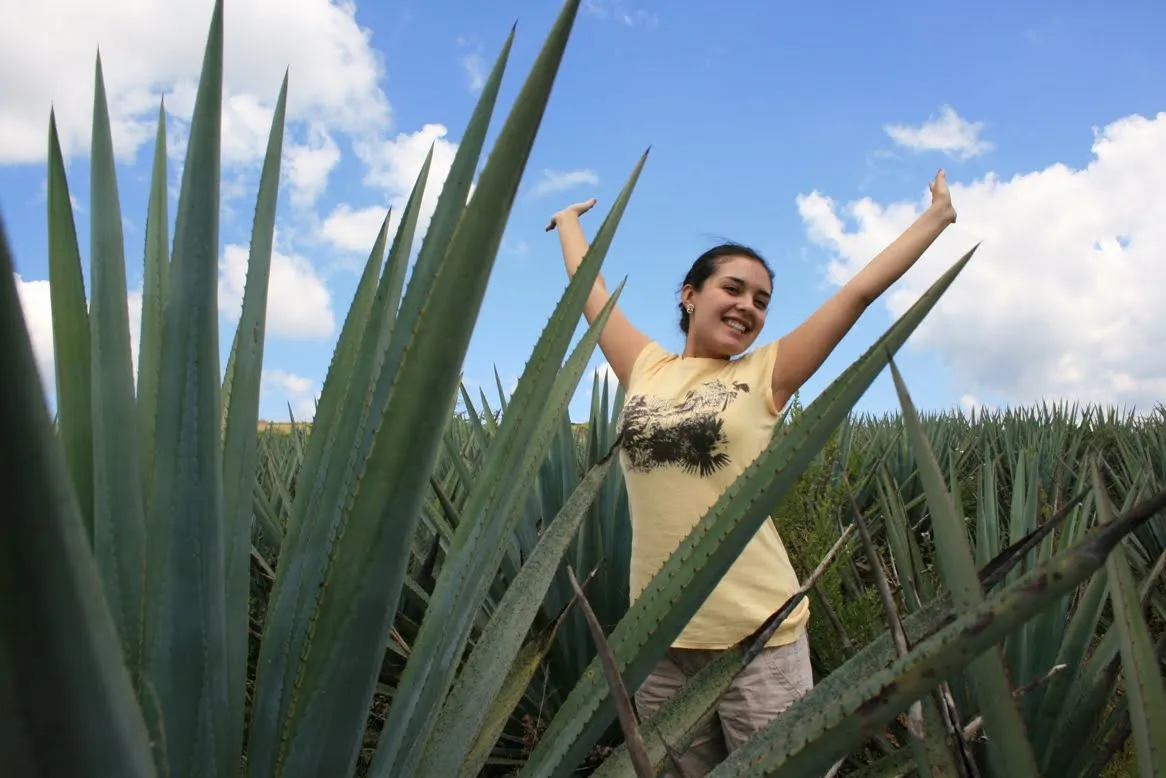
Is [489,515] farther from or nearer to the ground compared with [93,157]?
nearer to the ground

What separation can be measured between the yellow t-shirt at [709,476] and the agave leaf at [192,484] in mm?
1196

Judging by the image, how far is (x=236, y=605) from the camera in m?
0.83

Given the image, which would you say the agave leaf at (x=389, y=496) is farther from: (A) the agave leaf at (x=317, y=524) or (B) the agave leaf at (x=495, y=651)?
(B) the agave leaf at (x=495, y=651)

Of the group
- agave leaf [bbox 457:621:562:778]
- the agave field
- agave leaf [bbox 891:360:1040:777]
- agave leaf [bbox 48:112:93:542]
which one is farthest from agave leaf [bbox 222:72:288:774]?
agave leaf [bbox 891:360:1040:777]

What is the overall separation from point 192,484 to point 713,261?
1647 mm

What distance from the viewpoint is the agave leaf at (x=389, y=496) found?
1.66ft

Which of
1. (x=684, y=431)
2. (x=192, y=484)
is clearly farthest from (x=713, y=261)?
(x=192, y=484)

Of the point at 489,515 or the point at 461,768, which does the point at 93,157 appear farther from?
the point at 461,768

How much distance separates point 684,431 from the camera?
182cm

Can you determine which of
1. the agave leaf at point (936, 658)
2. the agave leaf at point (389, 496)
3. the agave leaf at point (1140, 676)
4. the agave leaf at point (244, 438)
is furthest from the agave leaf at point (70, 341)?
the agave leaf at point (1140, 676)

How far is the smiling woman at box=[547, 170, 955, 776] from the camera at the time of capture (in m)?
1.74

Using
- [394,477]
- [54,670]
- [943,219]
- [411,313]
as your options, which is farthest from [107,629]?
[943,219]

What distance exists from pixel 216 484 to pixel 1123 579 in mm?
698

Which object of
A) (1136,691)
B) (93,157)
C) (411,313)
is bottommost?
(1136,691)
